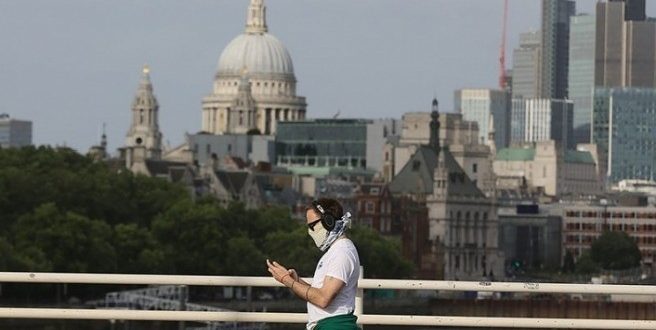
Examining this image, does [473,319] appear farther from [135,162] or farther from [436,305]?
[135,162]

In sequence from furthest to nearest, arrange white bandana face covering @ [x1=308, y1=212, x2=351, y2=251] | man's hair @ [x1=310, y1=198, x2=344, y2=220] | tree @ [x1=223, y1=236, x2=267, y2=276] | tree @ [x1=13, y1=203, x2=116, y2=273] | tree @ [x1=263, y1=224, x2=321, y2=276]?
tree @ [x1=263, y1=224, x2=321, y2=276] → tree @ [x1=223, y1=236, x2=267, y2=276] → tree @ [x1=13, y1=203, x2=116, y2=273] → man's hair @ [x1=310, y1=198, x2=344, y2=220] → white bandana face covering @ [x1=308, y1=212, x2=351, y2=251]

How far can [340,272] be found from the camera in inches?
779

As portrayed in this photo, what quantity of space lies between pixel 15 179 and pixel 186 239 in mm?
7442

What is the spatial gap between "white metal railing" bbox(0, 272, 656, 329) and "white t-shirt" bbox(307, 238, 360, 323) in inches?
34.5

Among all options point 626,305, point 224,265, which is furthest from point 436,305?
point 626,305

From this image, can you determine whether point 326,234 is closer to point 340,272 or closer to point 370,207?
point 340,272

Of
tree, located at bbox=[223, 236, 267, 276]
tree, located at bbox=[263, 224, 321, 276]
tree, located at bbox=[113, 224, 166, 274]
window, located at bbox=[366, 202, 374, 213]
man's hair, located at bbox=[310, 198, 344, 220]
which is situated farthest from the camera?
window, located at bbox=[366, 202, 374, 213]

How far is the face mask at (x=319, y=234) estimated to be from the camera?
65.2 feet

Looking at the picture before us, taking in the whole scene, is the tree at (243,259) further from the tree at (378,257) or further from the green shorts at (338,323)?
the green shorts at (338,323)

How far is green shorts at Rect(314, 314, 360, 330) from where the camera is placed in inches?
777

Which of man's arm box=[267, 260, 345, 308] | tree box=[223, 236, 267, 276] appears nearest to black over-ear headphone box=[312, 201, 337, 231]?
man's arm box=[267, 260, 345, 308]

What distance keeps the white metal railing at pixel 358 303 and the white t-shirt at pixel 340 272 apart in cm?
88

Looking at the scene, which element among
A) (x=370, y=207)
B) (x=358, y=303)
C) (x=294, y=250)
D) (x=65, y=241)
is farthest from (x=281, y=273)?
(x=370, y=207)

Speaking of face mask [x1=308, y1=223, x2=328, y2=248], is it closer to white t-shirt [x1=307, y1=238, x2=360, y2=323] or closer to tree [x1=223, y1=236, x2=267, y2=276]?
white t-shirt [x1=307, y1=238, x2=360, y2=323]
